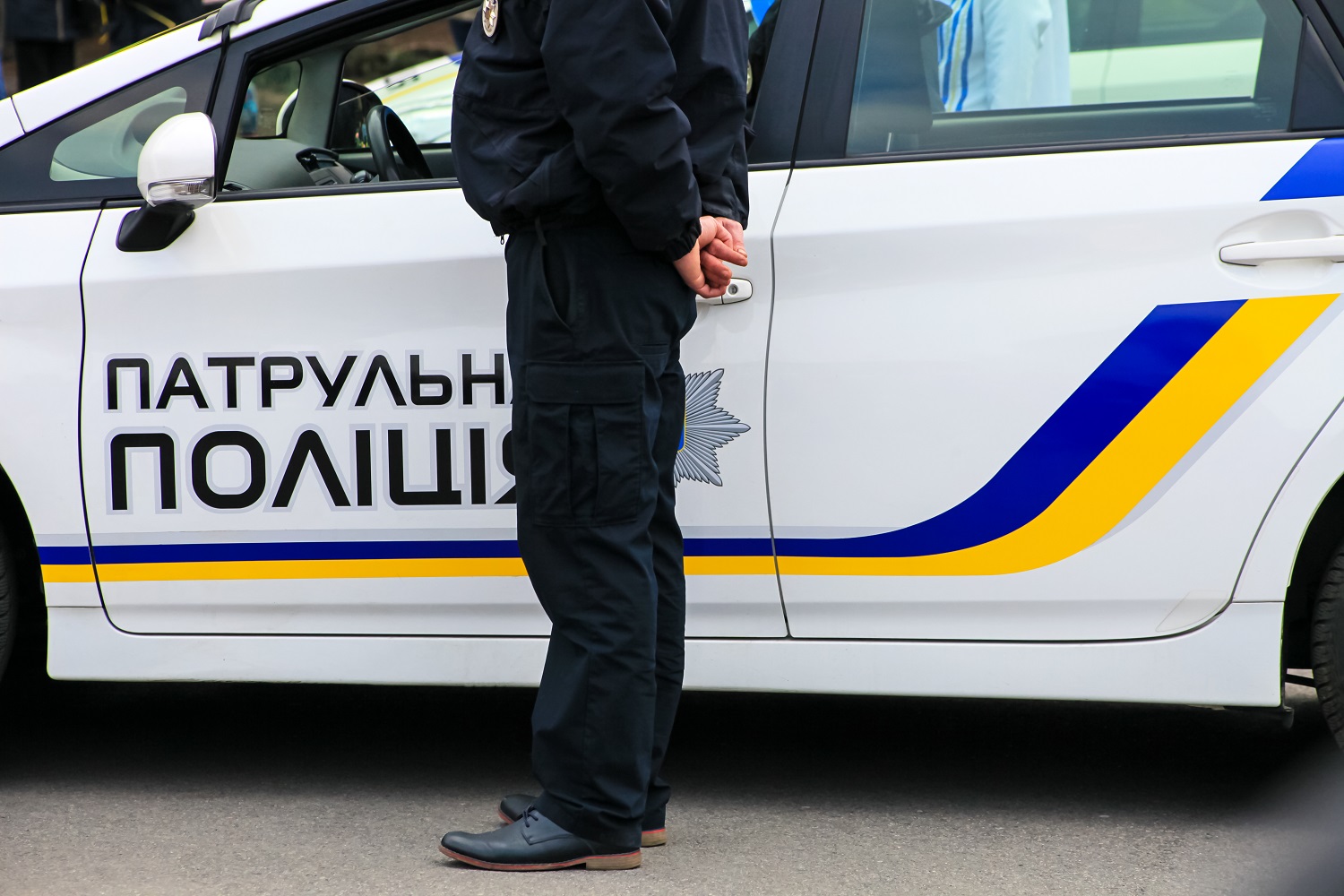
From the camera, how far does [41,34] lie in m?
6.06

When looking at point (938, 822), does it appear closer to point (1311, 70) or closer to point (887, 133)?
point (887, 133)

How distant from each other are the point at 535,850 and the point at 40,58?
5.10 metres

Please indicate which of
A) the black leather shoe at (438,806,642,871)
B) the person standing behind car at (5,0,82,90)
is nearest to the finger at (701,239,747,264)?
the black leather shoe at (438,806,642,871)

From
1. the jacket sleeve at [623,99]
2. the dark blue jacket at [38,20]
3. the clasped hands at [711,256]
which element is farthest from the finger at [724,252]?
the dark blue jacket at [38,20]

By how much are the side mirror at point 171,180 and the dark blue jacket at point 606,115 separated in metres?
0.46

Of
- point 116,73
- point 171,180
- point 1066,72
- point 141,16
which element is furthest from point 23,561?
point 141,16

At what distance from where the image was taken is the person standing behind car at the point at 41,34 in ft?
19.8

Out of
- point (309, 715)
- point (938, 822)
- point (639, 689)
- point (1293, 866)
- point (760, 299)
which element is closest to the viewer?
point (1293, 866)

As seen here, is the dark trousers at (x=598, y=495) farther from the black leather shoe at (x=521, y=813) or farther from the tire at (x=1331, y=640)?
the tire at (x=1331, y=640)

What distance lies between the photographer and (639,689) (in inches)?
88.3

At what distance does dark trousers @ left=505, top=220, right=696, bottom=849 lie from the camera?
6.97 feet

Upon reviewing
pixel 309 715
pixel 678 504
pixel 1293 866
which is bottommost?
pixel 309 715

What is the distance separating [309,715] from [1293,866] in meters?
2.57

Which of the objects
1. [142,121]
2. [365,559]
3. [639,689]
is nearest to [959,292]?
[639,689]
